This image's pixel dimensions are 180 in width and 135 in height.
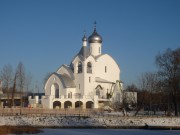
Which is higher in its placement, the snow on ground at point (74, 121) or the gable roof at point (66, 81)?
the gable roof at point (66, 81)

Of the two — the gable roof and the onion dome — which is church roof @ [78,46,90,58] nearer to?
the onion dome

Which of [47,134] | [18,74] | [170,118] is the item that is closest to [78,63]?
[18,74]

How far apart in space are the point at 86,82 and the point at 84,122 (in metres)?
31.1

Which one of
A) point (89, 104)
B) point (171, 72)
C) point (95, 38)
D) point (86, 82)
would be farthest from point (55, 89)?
point (171, 72)

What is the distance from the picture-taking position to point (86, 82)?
67375 millimetres

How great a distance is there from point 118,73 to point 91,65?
765 cm

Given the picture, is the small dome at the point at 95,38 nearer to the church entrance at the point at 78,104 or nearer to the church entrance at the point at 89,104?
the church entrance at the point at 89,104

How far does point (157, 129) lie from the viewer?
33.6 metres

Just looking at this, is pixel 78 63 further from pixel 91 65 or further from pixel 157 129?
pixel 157 129

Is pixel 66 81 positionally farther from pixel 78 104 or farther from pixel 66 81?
pixel 78 104

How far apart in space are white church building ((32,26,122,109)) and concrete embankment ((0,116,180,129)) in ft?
88.0

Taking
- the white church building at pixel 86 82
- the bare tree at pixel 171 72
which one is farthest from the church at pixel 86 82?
the bare tree at pixel 171 72

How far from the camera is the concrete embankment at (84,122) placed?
35469 mm

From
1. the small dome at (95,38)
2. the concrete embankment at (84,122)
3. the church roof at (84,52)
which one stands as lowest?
the concrete embankment at (84,122)
